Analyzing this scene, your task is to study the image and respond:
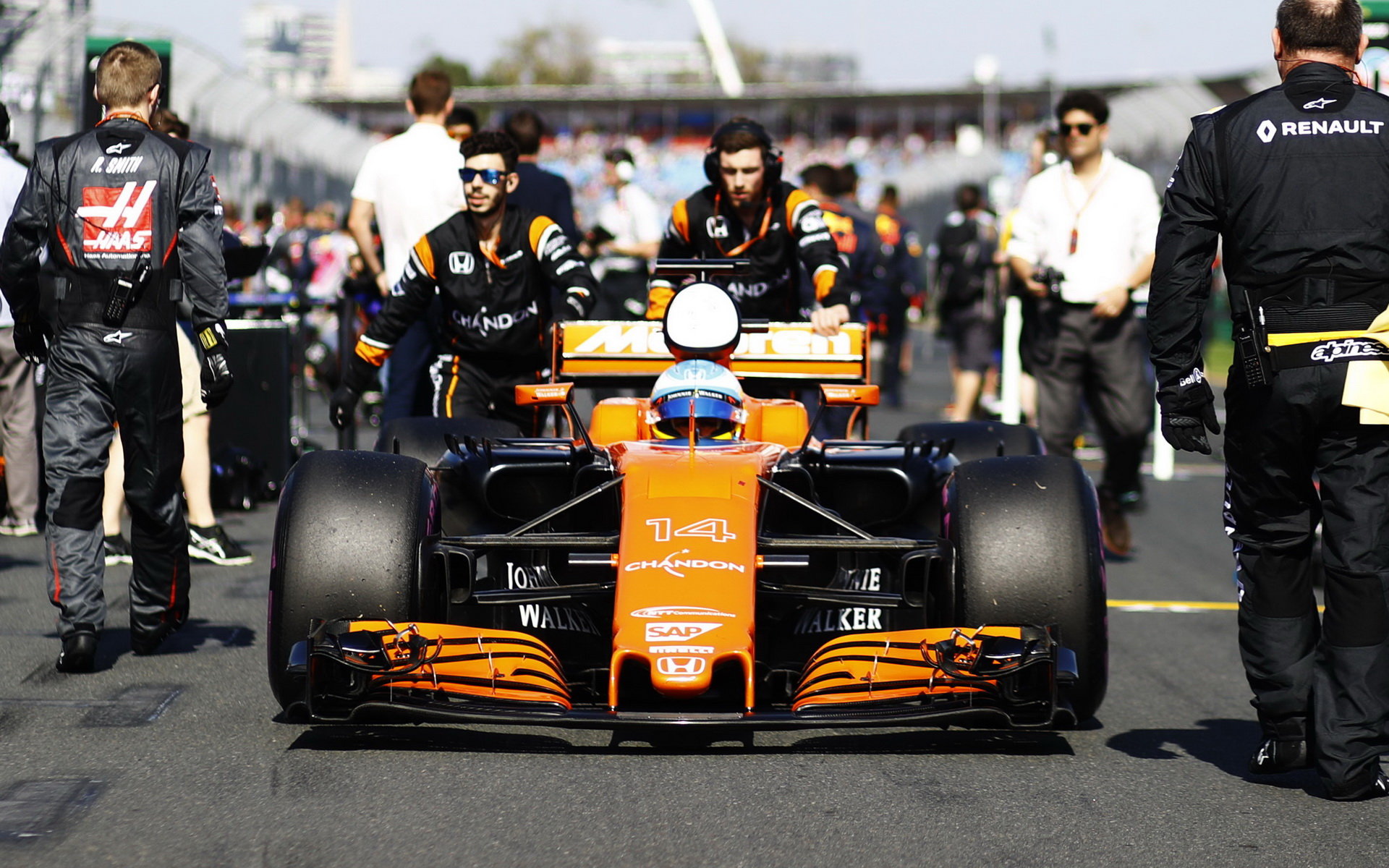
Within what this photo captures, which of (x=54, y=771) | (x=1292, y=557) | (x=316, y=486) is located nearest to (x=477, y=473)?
(x=316, y=486)

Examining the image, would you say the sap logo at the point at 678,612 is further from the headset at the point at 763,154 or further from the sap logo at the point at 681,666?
the headset at the point at 763,154

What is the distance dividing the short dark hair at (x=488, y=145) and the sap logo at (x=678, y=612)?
3008 millimetres

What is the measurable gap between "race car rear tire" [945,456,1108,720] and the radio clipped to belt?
8.63ft

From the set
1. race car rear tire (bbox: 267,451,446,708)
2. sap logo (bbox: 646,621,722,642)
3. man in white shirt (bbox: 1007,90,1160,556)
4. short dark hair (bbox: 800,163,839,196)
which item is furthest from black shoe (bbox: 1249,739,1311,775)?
short dark hair (bbox: 800,163,839,196)

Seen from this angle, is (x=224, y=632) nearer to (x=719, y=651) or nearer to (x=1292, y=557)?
(x=719, y=651)

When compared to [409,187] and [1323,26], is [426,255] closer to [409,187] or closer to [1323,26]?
[409,187]

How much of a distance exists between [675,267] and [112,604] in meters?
2.48

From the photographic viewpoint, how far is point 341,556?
16.2 ft

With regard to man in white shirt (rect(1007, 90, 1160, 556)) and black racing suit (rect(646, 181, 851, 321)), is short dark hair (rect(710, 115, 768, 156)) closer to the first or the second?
black racing suit (rect(646, 181, 851, 321))

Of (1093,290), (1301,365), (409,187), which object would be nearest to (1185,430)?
(1301,365)

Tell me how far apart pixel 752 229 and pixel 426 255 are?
132 centimetres

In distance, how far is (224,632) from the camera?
657 cm

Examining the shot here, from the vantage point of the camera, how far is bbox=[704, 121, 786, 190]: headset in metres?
7.37

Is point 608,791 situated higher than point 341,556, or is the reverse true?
point 341,556
